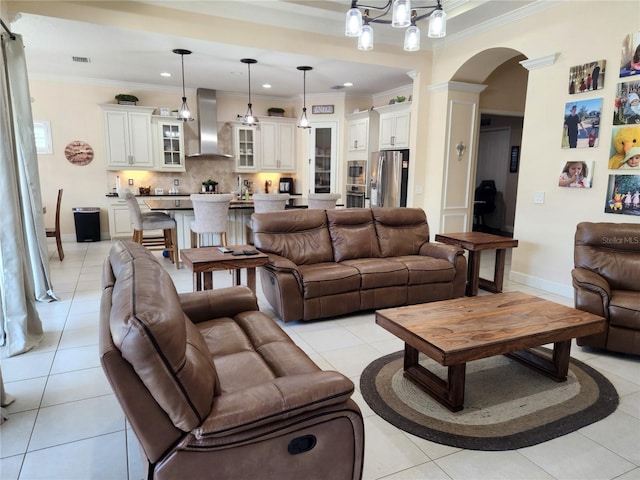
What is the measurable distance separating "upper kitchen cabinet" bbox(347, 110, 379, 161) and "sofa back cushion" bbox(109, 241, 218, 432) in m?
6.76

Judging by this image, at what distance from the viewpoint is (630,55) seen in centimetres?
367

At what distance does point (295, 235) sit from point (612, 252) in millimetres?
2802

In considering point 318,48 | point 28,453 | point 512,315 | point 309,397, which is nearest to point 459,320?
point 512,315

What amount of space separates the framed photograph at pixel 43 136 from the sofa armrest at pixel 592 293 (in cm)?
819

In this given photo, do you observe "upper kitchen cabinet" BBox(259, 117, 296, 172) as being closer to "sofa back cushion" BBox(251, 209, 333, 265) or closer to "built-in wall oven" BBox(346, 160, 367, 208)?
"built-in wall oven" BBox(346, 160, 367, 208)

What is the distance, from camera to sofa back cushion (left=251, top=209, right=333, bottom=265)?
3.90m

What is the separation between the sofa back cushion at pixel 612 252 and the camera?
3.23 m

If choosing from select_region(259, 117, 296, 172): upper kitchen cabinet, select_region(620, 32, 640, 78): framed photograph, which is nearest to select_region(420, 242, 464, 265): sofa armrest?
select_region(620, 32, 640, 78): framed photograph

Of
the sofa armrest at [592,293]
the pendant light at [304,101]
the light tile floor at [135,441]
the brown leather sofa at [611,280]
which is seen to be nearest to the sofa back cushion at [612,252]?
the brown leather sofa at [611,280]

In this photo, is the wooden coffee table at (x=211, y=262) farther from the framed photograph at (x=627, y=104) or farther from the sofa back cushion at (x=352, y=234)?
the framed photograph at (x=627, y=104)

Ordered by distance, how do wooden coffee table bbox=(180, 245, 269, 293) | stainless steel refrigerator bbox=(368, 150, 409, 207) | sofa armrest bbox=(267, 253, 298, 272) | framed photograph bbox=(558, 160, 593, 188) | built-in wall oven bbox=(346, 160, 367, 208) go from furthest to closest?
built-in wall oven bbox=(346, 160, 367, 208) < stainless steel refrigerator bbox=(368, 150, 409, 207) < framed photograph bbox=(558, 160, 593, 188) < sofa armrest bbox=(267, 253, 298, 272) < wooden coffee table bbox=(180, 245, 269, 293)

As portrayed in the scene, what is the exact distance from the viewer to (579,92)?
13.5ft

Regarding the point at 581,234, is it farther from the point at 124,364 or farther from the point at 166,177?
the point at 166,177

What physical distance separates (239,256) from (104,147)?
5.55 meters
